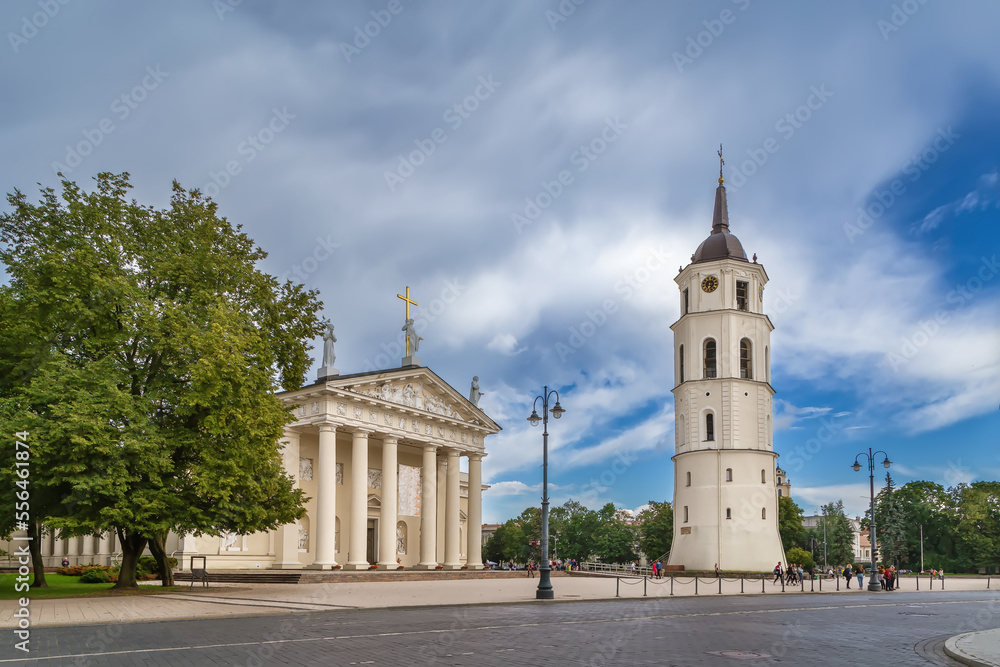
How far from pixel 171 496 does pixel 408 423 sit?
24.6 m

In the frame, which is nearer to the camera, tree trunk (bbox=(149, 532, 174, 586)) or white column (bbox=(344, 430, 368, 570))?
tree trunk (bbox=(149, 532, 174, 586))

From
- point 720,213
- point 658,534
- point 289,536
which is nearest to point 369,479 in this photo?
point 289,536

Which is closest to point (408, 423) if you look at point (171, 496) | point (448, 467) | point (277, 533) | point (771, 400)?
point (448, 467)

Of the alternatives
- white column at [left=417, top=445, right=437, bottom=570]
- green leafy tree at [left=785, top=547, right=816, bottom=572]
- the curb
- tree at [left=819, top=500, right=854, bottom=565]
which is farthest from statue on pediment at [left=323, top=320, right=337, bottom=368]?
tree at [left=819, top=500, right=854, bottom=565]

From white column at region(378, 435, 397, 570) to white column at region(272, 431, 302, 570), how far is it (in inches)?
190

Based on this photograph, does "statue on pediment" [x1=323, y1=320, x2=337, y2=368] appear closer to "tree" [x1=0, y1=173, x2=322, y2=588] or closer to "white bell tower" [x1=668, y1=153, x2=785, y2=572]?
"tree" [x1=0, y1=173, x2=322, y2=588]

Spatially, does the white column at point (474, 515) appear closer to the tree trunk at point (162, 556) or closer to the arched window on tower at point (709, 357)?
the arched window on tower at point (709, 357)

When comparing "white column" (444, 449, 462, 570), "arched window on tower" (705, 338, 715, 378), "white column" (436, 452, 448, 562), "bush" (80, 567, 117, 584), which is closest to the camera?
"bush" (80, 567, 117, 584)

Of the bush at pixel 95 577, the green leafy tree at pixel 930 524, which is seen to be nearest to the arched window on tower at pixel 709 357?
the green leafy tree at pixel 930 524

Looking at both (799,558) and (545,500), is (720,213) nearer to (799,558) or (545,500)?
(799,558)

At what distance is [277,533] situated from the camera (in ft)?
163

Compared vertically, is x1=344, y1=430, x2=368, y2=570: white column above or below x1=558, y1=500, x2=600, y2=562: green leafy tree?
above

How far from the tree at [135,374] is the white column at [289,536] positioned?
1424 cm

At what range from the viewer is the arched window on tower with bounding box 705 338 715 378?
69.0 metres
